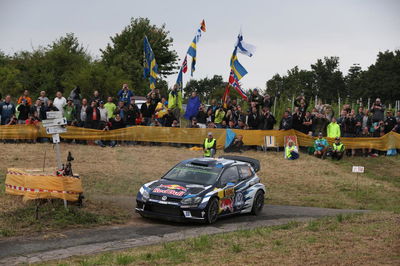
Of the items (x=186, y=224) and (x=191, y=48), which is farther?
(x=191, y=48)

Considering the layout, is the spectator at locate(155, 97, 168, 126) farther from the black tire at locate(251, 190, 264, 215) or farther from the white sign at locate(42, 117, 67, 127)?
the white sign at locate(42, 117, 67, 127)

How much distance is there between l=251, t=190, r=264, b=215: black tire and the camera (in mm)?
17406

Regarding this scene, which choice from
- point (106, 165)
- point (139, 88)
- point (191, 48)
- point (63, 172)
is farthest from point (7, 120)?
point (139, 88)

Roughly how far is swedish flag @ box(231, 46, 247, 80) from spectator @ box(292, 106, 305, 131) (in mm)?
4190

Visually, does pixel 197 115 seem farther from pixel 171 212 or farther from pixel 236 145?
pixel 171 212

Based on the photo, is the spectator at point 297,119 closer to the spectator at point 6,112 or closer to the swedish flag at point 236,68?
the swedish flag at point 236,68

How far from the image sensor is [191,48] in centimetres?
3244

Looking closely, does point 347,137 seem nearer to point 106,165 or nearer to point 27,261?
point 106,165

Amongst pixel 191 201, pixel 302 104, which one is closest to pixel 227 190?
pixel 191 201

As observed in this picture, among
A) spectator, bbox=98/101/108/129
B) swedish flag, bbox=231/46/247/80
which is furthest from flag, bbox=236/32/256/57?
spectator, bbox=98/101/108/129

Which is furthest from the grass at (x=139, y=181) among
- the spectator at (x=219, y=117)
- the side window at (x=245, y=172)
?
the side window at (x=245, y=172)

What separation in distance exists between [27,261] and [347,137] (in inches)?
844

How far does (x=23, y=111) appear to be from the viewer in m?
28.4

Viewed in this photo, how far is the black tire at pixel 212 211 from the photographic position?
15281 millimetres
